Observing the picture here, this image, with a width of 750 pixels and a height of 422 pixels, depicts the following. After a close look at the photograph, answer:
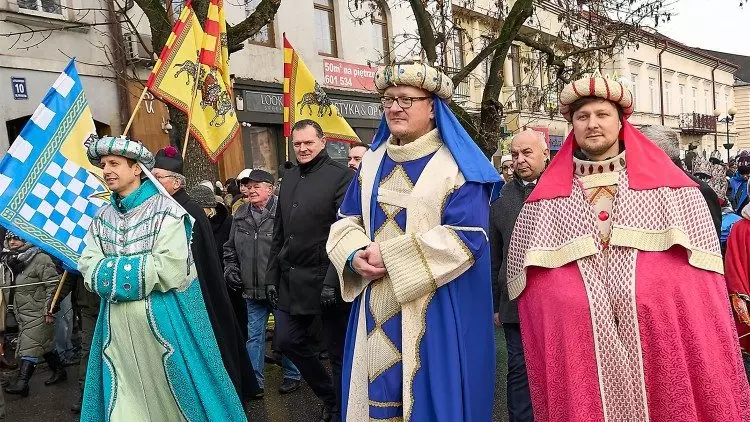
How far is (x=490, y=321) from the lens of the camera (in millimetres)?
3572

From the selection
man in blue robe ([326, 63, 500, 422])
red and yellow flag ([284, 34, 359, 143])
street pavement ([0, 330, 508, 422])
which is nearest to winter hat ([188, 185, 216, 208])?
red and yellow flag ([284, 34, 359, 143])

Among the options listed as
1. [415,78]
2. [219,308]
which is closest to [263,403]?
[219,308]

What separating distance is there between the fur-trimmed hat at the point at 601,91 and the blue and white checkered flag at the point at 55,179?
346cm

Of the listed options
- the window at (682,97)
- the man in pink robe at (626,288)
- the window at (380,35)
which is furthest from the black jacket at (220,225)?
the window at (682,97)

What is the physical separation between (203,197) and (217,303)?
Answer: 1950 millimetres

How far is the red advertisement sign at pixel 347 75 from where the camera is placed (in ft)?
57.2

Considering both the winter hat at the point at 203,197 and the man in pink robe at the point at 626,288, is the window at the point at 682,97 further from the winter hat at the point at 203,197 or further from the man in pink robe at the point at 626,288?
the man in pink robe at the point at 626,288

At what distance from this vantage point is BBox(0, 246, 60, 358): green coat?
694 centimetres

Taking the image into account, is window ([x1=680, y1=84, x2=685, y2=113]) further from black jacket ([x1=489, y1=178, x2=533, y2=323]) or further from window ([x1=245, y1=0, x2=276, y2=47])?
black jacket ([x1=489, y1=178, x2=533, y2=323])

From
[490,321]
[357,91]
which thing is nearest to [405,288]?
[490,321]

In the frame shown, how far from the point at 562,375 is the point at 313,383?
2.51 metres

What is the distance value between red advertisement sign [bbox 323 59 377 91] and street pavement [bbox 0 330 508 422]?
10899 mm

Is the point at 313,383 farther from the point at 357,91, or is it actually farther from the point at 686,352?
the point at 357,91

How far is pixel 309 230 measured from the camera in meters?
5.02
